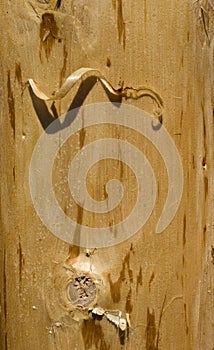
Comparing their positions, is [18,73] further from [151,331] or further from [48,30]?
[151,331]

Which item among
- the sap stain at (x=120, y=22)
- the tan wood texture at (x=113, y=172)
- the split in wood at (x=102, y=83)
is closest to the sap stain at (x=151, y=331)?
the tan wood texture at (x=113, y=172)

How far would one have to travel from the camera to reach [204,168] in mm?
842

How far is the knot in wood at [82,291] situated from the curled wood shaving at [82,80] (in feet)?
0.85

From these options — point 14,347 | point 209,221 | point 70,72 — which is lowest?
point 14,347

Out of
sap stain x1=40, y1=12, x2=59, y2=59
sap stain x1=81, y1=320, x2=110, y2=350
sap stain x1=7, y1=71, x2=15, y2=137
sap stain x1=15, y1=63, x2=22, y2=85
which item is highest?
sap stain x1=40, y1=12, x2=59, y2=59

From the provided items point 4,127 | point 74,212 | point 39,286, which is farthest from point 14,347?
point 4,127

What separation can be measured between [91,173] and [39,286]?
0.60ft

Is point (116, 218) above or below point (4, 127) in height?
below

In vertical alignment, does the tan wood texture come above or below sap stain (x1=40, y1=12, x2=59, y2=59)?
below

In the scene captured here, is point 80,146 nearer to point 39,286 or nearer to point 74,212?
point 74,212

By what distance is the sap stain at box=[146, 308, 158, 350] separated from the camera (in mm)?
860

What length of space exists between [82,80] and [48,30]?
83 mm

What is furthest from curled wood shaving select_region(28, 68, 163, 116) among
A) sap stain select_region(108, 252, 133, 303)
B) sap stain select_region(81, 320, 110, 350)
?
sap stain select_region(81, 320, 110, 350)

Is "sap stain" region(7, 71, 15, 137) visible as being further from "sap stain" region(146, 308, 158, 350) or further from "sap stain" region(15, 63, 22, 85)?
"sap stain" region(146, 308, 158, 350)
